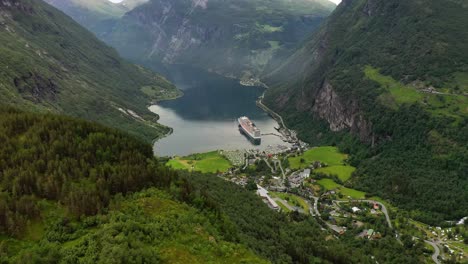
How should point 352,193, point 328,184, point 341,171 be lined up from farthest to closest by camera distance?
1. point 341,171
2. point 328,184
3. point 352,193

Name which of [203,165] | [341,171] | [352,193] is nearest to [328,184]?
[352,193]

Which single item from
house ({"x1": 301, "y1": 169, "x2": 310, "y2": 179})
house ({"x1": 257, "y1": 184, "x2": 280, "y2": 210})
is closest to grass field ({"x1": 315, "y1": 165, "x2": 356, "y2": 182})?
house ({"x1": 301, "y1": 169, "x2": 310, "y2": 179})

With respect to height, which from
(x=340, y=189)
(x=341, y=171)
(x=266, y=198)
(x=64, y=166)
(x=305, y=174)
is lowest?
(x=266, y=198)

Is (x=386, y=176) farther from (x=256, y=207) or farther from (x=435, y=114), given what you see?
(x=256, y=207)

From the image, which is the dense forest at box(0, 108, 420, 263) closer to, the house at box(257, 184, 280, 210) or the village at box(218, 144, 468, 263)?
the village at box(218, 144, 468, 263)

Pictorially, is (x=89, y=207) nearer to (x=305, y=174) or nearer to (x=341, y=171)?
(x=305, y=174)

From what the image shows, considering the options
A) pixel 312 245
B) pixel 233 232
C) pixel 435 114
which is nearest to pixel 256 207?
pixel 312 245
